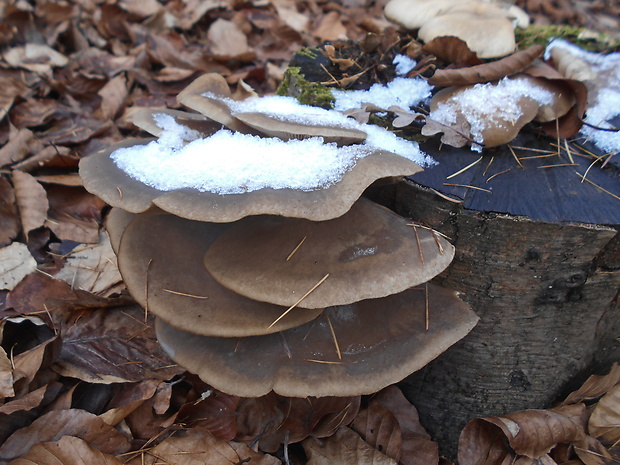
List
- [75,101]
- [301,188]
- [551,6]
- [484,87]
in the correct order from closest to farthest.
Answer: [301,188] → [484,87] → [75,101] → [551,6]

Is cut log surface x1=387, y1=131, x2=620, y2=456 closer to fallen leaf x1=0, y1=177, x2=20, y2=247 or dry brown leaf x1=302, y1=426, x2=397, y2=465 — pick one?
dry brown leaf x1=302, y1=426, x2=397, y2=465

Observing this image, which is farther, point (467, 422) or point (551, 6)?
point (551, 6)

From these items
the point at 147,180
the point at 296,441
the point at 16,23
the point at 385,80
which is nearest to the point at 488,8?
the point at 385,80

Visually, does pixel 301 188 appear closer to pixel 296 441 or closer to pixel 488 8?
pixel 296 441

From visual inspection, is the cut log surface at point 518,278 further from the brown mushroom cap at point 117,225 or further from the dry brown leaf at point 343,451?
the brown mushroom cap at point 117,225

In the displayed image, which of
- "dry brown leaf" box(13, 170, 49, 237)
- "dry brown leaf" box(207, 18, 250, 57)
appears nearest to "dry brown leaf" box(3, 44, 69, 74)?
"dry brown leaf" box(207, 18, 250, 57)

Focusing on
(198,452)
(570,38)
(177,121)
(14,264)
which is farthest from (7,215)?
(570,38)

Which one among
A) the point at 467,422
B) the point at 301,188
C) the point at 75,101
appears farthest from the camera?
the point at 75,101

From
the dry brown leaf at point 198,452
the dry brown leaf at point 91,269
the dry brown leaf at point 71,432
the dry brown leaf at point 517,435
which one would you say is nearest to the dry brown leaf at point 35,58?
the dry brown leaf at point 91,269
